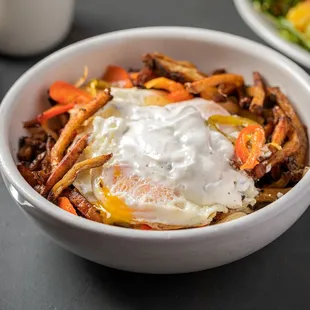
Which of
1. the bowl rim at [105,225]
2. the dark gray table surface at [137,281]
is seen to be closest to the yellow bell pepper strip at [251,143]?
the bowl rim at [105,225]

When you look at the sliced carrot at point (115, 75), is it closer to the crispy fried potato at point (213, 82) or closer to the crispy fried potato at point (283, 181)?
the crispy fried potato at point (213, 82)

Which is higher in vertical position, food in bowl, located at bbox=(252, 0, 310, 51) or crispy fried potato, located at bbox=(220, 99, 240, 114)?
food in bowl, located at bbox=(252, 0, 310, 51)

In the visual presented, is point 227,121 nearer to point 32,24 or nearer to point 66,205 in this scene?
point 66,205

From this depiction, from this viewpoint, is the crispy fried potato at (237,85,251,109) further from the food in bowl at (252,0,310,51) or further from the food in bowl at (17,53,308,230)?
the food in bowl at (252,0,310,51)

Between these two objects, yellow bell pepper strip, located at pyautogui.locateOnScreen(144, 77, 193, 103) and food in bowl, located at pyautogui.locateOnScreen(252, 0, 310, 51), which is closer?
yellow bell pepper strip, located at pyautogui.locateOnScreen(144, 77, 193, 103)

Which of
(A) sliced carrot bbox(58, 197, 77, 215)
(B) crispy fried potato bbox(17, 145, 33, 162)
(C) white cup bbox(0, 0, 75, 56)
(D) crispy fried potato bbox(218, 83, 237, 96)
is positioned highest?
(D) crispy fried potato bbox(218, 83, 237, 96)

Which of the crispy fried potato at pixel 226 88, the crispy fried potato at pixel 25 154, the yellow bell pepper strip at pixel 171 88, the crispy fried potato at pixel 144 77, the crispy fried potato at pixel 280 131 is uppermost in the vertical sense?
the crispy fried potato at pixel 280 131

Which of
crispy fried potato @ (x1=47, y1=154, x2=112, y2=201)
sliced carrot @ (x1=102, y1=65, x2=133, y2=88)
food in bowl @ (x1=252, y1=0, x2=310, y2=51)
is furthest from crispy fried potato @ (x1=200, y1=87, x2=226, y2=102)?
food in bowl @ (x1=252, y1=0, x2=310, y2=51)

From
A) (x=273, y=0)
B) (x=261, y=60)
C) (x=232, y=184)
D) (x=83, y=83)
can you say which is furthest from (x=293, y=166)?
(x=273, y=0)
